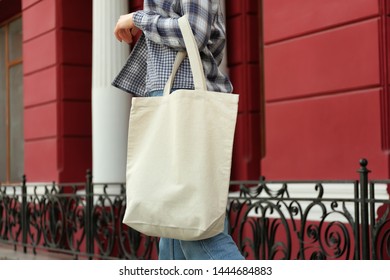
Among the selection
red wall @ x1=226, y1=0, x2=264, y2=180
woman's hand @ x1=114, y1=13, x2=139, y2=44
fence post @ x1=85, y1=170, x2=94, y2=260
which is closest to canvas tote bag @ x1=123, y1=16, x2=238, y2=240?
woman's hand @ x1=114, y1=13, x2=139, y2=44

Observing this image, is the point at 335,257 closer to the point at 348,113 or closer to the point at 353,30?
the point at 348,113

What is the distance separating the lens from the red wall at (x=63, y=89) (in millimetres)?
10781

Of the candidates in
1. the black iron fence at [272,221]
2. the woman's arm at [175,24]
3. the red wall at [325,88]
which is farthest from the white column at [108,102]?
the woman's arm at [175,24]

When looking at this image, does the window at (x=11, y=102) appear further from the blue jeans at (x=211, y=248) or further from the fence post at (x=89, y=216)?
the blue jeans at (x=211, y=248)

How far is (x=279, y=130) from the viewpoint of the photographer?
6977 millimetres

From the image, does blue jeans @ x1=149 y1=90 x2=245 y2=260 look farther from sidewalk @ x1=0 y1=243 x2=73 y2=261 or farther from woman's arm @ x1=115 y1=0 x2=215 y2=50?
sidewalk @ x1=0 y1=243 x2=73 y2=261

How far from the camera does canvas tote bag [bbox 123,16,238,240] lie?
2.61 metres

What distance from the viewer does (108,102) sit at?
383 inches

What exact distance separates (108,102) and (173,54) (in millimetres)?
7021

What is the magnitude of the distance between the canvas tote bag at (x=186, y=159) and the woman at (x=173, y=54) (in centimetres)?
5

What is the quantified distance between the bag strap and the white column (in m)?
6.99

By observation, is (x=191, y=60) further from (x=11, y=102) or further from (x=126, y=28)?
(x=11, y=102)

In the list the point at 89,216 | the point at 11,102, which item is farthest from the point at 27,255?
the point at 11,102
